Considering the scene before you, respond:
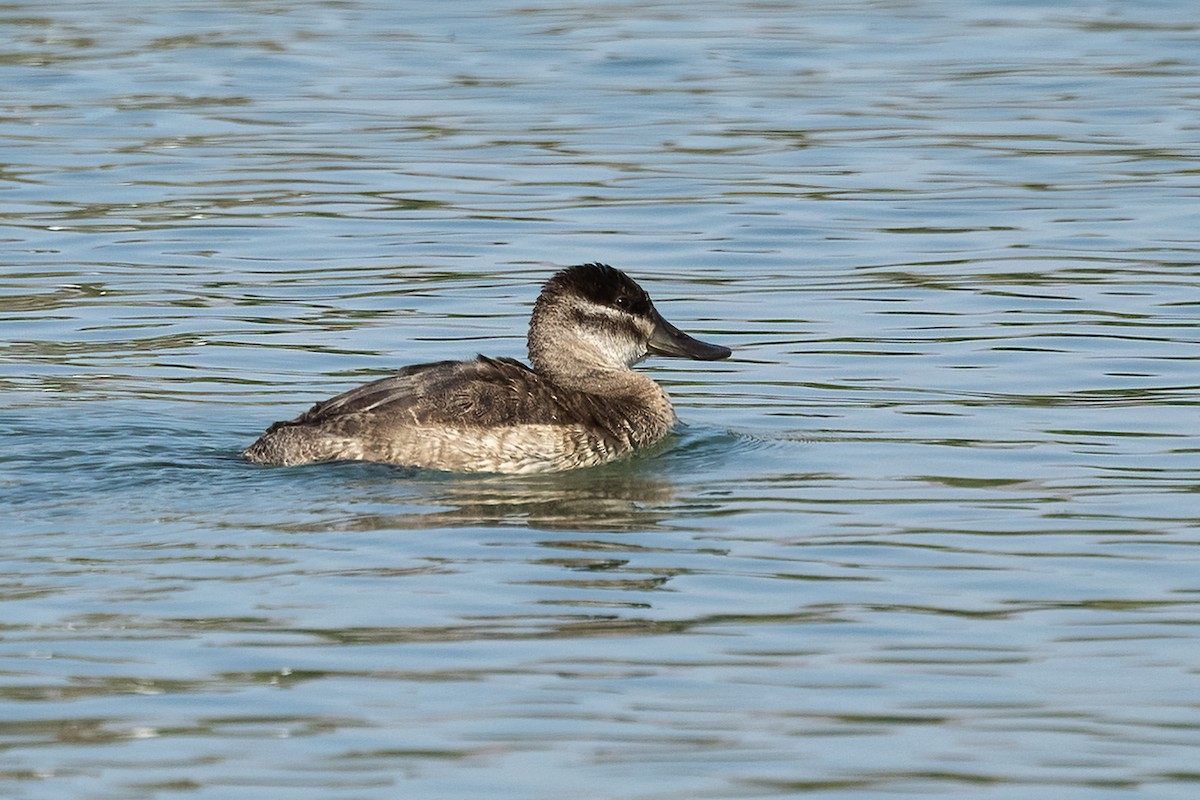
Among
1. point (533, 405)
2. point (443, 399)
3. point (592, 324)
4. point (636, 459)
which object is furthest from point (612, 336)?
point (443, 399)

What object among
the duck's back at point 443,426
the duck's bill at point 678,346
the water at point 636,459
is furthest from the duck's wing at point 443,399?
the duck's bill at point 678,346

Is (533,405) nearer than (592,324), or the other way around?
(533,405)

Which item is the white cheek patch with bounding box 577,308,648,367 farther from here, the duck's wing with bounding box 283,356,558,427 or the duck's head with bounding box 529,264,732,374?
the duck's wing with bounding box 283,356,558,427

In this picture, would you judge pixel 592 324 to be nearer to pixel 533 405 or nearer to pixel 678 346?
pixel 678 346

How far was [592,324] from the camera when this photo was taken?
432 inches

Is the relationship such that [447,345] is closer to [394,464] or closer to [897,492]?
[394,464]

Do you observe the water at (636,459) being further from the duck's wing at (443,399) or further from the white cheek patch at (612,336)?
the white cheek patch at (612,336)

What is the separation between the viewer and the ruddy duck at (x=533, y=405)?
32.7 ft

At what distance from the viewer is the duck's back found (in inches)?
391

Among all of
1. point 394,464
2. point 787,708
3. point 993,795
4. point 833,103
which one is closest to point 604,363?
point 394,464

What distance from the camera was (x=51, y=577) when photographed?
322 inches

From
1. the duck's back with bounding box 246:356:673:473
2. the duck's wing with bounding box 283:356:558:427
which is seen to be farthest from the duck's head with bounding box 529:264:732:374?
the duck's wing with bounding box 283:356:558:427

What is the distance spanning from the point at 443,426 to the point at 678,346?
1.74 m

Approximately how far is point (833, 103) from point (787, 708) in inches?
573
